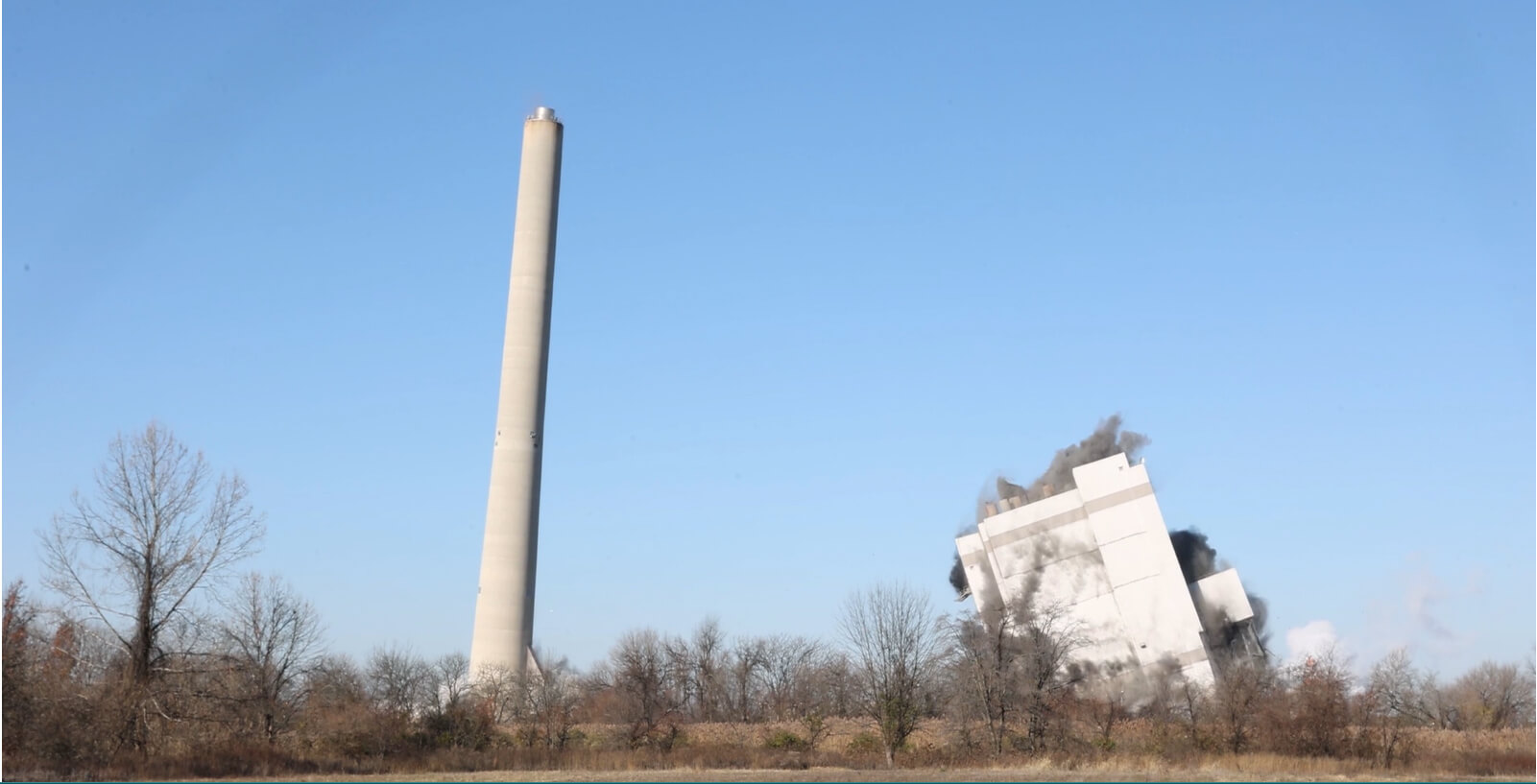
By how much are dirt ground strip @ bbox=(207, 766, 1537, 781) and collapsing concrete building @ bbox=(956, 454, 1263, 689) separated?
19.0m

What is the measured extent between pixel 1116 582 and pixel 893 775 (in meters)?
23.4

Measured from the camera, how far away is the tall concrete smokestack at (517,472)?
5041cm

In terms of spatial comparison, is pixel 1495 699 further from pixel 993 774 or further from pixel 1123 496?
pixel 993 774

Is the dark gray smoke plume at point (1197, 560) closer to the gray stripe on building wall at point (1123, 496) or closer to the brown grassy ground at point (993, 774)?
the gray stripe on building wall at point (1123, 496)

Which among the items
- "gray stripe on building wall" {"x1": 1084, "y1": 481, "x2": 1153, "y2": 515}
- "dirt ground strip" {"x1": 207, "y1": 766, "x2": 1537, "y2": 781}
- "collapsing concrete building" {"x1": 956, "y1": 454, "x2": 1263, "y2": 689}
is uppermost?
"gray stripe on building wall" {"x1": 1084, "y1": 481, "x2": 1153, "y2": 515}

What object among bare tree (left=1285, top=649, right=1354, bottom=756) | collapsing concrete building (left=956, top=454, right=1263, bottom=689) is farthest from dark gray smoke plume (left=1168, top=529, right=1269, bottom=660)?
bare tree (left=1285, top=649, right=1354, bottom=756)

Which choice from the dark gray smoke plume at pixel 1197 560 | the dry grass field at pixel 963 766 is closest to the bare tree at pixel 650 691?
the dry grass field at pixel 963 766

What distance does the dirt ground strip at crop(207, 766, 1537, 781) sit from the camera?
89.9ft

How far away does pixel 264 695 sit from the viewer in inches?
1400

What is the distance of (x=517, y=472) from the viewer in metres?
50.4

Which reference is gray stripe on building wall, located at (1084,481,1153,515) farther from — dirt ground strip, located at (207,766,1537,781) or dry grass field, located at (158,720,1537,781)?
dirt ground strip, located at (207,766,1537,781)

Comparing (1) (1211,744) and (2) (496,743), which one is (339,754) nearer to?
(2) (496,743)

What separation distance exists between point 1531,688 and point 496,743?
36.9m

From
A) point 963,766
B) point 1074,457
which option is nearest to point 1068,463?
point 1074,457
